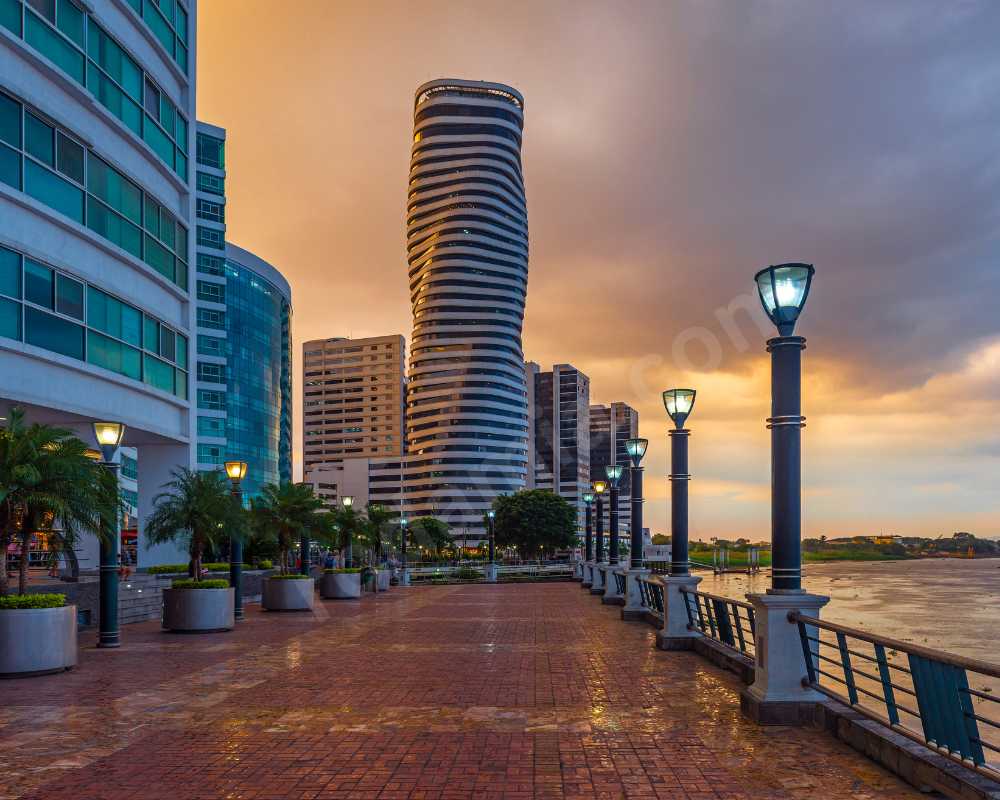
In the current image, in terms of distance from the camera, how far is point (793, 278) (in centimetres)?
992

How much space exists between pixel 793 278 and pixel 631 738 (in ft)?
16.4

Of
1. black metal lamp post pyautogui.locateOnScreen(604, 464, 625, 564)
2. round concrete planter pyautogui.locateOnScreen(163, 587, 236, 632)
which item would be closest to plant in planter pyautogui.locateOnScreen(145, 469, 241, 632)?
round concrete planter pyautogui.locateOnScreen(163, 587, 236, 632)

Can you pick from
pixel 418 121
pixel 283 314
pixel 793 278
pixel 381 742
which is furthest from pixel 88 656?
pixel 418 121

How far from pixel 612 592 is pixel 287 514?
1038cm

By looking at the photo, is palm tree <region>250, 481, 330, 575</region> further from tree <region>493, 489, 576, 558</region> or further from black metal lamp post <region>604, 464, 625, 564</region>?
tree <region>493, 489, 576, 558</region>

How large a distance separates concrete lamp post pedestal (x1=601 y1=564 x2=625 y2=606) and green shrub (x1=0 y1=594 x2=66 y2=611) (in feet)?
54.5

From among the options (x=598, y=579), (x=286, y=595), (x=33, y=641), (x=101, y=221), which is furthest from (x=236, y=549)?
(x=598, y=579)

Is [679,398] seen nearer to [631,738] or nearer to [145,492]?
[631,738]

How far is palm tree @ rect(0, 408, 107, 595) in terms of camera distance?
13.5m

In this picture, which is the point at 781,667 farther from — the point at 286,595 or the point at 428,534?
the point at 428,534

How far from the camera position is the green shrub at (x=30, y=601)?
1327 centimetres

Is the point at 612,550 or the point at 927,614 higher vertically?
the point at 612,550

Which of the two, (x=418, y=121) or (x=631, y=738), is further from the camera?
(x=418, y=121)

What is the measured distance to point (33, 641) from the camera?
42.8ft
